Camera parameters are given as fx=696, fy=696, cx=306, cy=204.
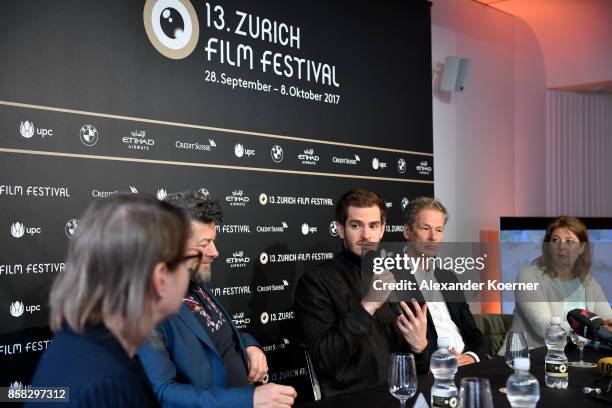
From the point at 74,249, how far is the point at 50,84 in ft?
6.29

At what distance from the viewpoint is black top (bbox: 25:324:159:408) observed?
124 centimetres

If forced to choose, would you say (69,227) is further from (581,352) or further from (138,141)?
(581,352)

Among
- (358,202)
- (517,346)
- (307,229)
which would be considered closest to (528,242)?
(307,229)

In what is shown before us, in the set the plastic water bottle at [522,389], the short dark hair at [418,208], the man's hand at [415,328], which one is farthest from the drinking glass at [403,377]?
the short dark hair at [418,208]

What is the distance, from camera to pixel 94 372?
4.09 ft

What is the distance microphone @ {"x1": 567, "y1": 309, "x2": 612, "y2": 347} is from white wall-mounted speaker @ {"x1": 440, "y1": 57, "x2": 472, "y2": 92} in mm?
2896

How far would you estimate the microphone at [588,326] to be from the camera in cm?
280

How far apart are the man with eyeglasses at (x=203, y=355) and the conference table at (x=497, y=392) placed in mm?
198

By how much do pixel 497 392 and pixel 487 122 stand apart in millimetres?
3964

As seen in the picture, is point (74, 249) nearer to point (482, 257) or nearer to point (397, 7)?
point (397, 7)

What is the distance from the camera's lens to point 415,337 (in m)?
3.08

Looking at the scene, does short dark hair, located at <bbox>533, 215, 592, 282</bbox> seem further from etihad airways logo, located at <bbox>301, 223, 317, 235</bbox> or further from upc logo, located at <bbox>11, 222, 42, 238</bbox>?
upc logo, located at <bbox>11, 222, 42, 238</bbox>

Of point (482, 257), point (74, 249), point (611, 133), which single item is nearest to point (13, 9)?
point (74, 249)

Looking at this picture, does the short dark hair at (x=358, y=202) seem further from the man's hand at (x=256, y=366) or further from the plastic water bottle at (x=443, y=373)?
the plastic water bottle at (x=443, y=373)
